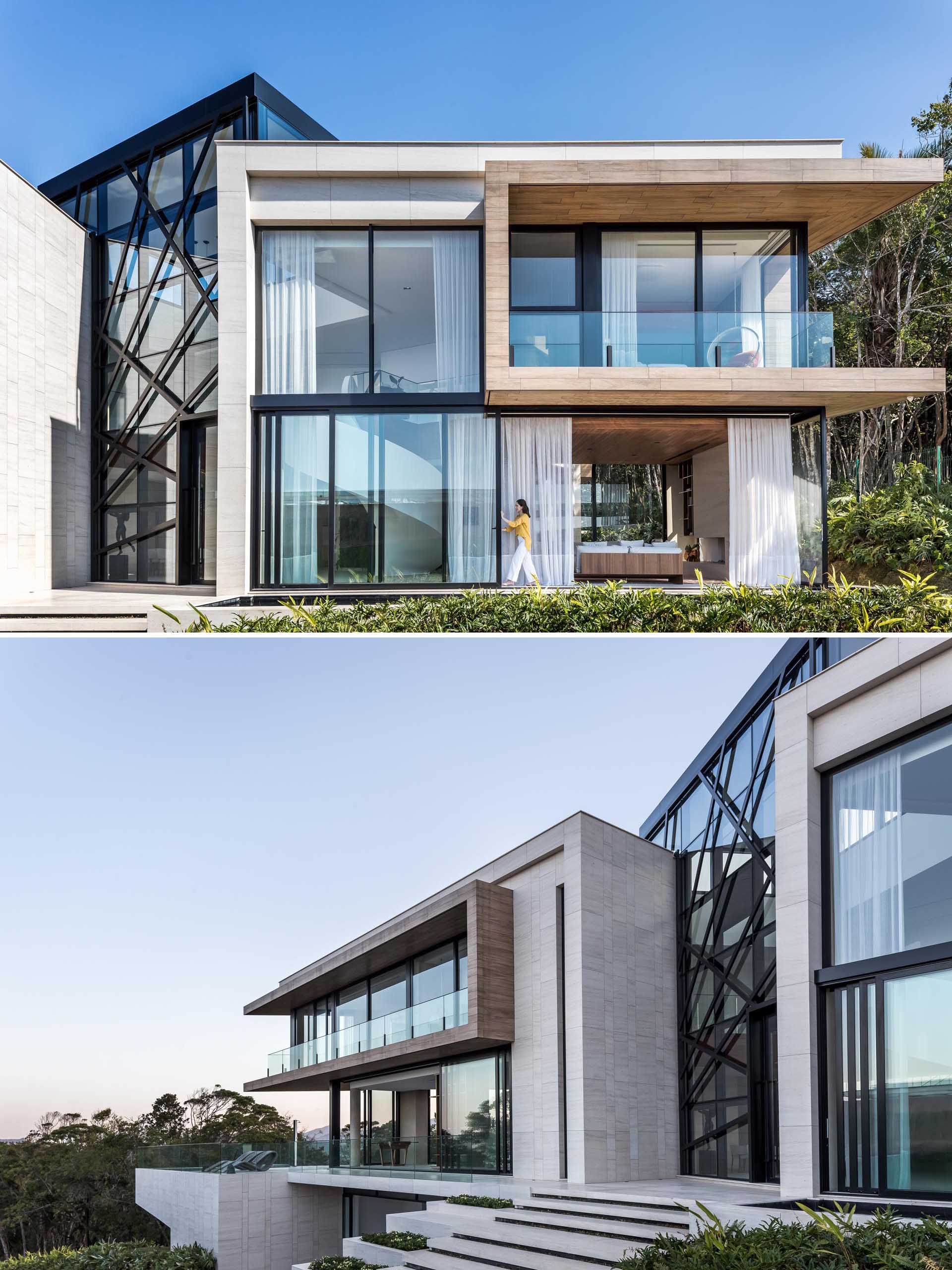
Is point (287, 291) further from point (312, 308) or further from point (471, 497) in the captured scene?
point (471, 497)

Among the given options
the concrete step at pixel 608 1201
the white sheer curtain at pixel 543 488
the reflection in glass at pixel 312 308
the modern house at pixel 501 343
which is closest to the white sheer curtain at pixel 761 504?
the modern house at pixel 501 343

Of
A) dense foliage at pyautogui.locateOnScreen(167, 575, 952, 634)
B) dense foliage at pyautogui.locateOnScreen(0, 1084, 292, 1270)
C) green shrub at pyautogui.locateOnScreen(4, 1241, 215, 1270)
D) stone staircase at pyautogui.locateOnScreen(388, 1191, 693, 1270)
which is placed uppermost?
dense foliage at pyautogui.locateOnScreen(167, 575, 952, 634)

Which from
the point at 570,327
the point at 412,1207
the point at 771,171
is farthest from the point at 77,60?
the point at 412,1207

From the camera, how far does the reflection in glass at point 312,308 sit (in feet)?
55.3

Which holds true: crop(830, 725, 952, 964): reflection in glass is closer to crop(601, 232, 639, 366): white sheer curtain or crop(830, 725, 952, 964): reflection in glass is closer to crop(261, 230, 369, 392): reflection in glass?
crop(601, 232, 639, 366): white sheer curtain

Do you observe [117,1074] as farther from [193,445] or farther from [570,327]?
[570,327]

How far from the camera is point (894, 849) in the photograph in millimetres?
8406

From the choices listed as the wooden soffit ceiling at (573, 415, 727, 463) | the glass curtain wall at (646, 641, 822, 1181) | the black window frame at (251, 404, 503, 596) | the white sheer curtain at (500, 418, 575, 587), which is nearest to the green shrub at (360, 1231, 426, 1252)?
the glass curtain wall at (646, 641, 822, 1181)

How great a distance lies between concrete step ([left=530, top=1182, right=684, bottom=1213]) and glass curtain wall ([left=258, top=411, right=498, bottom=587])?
9.41 metres

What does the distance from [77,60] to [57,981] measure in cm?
2930

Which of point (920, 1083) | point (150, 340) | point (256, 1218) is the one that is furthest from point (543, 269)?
point (256, 1218)

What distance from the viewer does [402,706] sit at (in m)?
20.6

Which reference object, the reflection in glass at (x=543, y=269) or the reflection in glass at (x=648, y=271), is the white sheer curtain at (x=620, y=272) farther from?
the reflection in glass at (x=543, y=269)

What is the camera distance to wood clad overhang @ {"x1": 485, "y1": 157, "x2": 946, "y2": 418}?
51.9 feet
